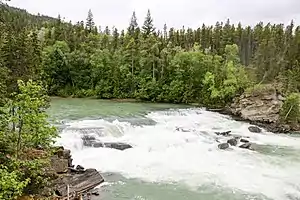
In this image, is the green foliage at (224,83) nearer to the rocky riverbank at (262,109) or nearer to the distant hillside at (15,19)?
the rocky riverbank at (262,109)

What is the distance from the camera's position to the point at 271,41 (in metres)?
69.4

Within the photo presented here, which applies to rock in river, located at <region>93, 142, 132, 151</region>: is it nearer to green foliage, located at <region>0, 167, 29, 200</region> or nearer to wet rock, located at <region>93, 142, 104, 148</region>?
wet rock, located at <region>93, 142, 104, 148</region>

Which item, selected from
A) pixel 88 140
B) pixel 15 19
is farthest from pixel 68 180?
pixel 15 19

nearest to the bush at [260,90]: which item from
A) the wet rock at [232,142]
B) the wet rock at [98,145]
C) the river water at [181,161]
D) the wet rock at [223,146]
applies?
the river water at [181,161]

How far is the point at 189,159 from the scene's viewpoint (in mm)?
24453

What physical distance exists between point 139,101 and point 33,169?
43526 millimetres

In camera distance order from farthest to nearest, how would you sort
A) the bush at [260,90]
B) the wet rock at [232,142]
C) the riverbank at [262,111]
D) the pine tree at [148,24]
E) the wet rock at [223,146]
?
1. the pine tree at [148,24]
2. the bush at [260,90]
3. the riverbank at [262,111]
4. the wet rock at [232,142]
5. the wet rock at [223,146]

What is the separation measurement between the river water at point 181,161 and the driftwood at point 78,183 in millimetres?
624

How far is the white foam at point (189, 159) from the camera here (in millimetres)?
20281

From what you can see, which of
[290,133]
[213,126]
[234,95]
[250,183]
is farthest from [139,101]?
[250,183]

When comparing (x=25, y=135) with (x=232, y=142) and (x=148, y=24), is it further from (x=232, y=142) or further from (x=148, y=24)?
(x=148, y=24)

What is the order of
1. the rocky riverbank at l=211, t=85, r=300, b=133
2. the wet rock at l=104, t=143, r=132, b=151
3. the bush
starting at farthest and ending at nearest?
1. the bush
2. the rocky riverbank at l=211, t=85, r=300, b=133
3. the wet rock at l=104, t=143, r=132, b=151

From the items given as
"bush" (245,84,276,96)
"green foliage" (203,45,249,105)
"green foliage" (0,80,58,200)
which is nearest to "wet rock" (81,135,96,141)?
"green foliage" (0,80,58,200)

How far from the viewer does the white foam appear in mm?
20281
